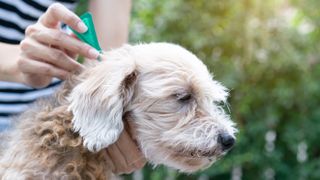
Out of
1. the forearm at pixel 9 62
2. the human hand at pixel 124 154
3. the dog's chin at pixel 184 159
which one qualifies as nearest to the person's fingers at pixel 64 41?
the forearm at pixel 9 62

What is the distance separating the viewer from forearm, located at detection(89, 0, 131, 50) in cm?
310

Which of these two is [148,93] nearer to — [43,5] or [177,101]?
[177,101]

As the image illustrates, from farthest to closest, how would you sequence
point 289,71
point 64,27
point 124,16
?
point 289,71 < point 124,16 < point 64,27

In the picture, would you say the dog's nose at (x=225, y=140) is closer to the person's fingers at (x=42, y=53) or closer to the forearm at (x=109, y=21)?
the person's fingers at (x=42, y=53)

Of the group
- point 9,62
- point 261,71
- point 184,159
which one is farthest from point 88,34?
point 261,71

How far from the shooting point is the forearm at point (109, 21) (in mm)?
3100

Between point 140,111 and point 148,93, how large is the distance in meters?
0.07

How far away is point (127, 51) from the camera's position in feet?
8.84

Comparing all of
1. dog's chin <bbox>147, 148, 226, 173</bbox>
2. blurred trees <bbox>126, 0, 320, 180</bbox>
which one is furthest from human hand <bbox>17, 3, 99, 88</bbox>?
Answer: blurred trees <bbox>126, 0, 320, 180</bbox>

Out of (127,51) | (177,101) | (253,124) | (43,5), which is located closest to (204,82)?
(177,101)

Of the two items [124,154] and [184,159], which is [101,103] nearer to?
[124,154]

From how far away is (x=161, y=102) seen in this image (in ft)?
8.67

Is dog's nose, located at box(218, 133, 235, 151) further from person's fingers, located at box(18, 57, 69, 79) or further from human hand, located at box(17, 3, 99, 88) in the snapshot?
person's fingers, located at box(18, 57, 69, 79)

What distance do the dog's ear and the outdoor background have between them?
3.59m
